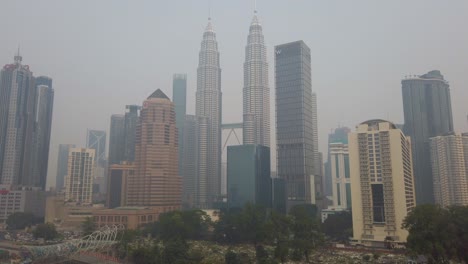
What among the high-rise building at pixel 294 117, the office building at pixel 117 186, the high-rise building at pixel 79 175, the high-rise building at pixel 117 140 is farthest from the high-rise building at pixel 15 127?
the high-rise building at pixel 294 117

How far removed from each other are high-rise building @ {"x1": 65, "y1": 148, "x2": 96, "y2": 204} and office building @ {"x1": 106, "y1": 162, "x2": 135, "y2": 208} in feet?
30.3

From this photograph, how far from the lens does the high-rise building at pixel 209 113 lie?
139625 mm

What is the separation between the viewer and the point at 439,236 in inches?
1308

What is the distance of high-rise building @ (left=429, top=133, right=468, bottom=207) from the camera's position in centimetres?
8462

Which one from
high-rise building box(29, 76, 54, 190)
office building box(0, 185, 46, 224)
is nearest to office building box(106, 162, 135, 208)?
office building box(0, 185, 46, 224)

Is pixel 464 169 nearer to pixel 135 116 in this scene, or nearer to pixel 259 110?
pixel 259 110

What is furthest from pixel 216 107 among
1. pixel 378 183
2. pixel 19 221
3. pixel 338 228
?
pixel 378 183

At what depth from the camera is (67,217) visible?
82875 mm

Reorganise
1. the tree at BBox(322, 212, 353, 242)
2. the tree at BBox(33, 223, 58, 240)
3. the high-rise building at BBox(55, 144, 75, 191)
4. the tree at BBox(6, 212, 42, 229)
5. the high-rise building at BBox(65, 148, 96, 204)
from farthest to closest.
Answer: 1. the high-rise building at BBox(55, 144, 75, 191)
2. the high-rise building at BBox(65, 148, 96, 204)
3. the tree at BBox(6, 212, 42, 229)
4. the tree at BBox(33, 223, 58, 240)
5. the tree at BBox(322, 212, 353, 242)

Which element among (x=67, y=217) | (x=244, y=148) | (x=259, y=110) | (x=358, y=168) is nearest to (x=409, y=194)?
(x=358, y=168)

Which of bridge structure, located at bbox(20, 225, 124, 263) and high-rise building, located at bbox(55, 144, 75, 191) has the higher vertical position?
high-rise building, located at bbox(55, 144, 75, 191)

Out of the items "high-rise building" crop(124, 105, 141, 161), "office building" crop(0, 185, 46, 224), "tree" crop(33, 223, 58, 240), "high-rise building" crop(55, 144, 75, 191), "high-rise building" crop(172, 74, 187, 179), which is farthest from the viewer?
"high-rise building" crop(172, 74, 187, 179)

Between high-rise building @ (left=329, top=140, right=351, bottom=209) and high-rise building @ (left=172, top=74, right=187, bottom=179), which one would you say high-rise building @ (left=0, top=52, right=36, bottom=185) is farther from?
high-rise building @ (left=329, top=140, right=351, bottom=209)

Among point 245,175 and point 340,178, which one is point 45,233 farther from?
point 340,178
